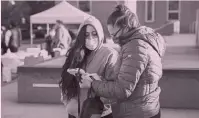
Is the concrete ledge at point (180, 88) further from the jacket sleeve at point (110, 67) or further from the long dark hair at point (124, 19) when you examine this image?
the long dark hair at point (124, 19)

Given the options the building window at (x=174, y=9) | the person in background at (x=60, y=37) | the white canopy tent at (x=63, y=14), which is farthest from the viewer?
the building window at (x=174, y=9)

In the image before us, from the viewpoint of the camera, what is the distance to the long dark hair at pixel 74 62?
1594 mm

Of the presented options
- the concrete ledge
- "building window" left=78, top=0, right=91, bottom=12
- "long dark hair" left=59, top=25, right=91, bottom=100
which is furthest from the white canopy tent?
"long dark hair" left=59, top=25, right=91, bottom=100

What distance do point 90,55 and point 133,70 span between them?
0.37 metres

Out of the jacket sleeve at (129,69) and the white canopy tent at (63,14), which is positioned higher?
the white canopy tent at (63,14)

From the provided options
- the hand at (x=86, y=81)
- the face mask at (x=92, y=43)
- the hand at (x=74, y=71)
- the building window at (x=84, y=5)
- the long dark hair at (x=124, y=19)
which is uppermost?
the building window at (x=84, y=5)

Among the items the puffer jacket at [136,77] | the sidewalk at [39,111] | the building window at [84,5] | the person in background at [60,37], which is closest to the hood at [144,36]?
the puffer jacket at [136,77]

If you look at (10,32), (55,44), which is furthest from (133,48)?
(10,32)

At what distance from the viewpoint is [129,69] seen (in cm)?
130

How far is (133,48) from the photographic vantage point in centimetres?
130

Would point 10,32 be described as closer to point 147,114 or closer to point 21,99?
point 21,99

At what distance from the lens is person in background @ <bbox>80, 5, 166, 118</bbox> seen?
4.26ft

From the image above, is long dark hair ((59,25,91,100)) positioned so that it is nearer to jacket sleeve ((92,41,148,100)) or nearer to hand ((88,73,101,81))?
hand ((88,73,101,81))

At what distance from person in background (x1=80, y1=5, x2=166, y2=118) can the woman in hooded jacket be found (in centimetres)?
17
